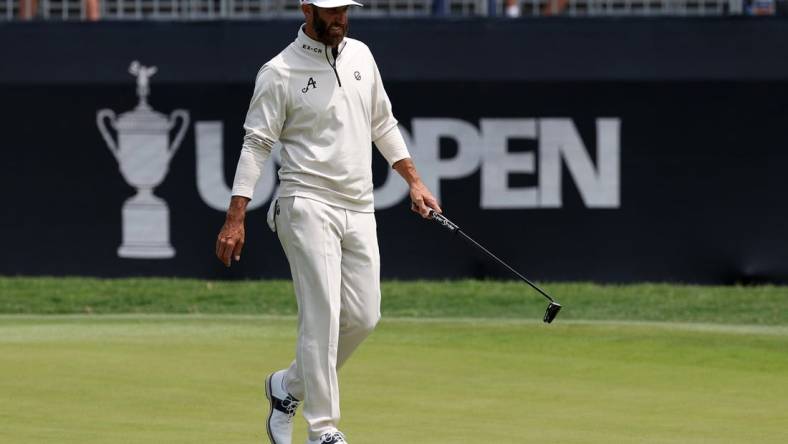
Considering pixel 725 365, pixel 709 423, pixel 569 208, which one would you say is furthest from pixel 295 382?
pixel 569 208

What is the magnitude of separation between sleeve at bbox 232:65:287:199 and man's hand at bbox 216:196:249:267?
7cm

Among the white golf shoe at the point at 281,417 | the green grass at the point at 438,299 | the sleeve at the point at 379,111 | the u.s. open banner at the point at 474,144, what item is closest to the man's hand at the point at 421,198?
the sleeve at the point at 379,111

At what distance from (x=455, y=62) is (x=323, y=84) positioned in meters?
8.29

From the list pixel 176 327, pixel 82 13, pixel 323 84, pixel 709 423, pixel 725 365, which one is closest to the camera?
pixel 323 84

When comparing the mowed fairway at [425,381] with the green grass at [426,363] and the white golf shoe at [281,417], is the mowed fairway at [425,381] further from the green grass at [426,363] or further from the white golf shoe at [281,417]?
the white golf shoe at [281,417]

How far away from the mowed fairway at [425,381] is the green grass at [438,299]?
4.17 feet

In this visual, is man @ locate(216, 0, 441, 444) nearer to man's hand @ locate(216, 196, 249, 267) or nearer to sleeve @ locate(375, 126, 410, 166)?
man's hand @ locate(216, 196, 249, 267)

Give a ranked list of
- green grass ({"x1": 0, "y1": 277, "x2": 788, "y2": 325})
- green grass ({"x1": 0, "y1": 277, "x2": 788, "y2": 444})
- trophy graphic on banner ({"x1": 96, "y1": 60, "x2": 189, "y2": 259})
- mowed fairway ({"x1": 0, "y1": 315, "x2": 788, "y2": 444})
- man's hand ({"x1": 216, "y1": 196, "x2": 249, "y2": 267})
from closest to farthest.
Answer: man's hand ({"x1": 216, "y1": 196, "x2": 249, "y2": 267}) → mowed fairway ({"x1": 0, "y1": 315, "x2": 788, "y2": 444}) → green grass ({"x1": 0, "y1": 277, "x2": 788, "y2": 444}) → green grass ({"x1": 0, "y1": 277, "x2": 788, "y2": 325}) → trophy graphic on banner ({"x1": 96, "y1": 60, "x2": 189, "y2": 259})

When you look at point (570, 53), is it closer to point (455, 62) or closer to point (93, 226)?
point (455, 62)

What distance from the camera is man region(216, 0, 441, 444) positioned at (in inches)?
255

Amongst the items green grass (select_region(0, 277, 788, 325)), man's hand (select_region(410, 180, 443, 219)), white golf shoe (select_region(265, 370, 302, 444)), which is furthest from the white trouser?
green grass (select_region(0, 277, 788, 325))

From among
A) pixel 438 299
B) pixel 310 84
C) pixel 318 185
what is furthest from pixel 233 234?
pixel 438 299

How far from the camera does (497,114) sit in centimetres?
1464

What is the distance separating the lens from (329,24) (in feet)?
Result: 21.3
